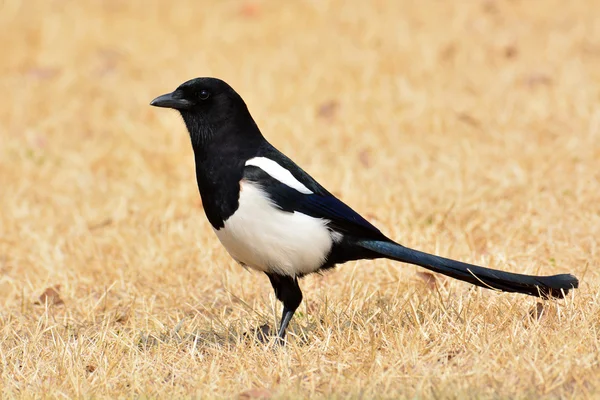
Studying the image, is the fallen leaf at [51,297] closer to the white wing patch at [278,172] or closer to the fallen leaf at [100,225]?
the fallen leaf at [100,225]

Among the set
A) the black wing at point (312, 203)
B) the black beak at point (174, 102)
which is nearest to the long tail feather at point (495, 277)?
the black wing at point (312, 203)

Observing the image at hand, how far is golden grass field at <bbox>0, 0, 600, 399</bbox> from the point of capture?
339 cm

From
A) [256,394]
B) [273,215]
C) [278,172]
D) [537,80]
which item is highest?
[537,80]

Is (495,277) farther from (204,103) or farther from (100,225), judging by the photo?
(100,225)

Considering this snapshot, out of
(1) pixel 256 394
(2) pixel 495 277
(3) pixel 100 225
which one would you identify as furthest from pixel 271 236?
(3) pixel 100 225

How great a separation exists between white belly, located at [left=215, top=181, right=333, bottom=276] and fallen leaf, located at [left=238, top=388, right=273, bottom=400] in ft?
2.03

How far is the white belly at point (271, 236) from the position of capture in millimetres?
3576

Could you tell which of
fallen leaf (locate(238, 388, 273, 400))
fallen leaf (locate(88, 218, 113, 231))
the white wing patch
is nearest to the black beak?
the white wing patch

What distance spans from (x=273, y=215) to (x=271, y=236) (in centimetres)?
8

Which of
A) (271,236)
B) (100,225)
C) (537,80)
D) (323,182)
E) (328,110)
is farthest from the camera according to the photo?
(537,80)

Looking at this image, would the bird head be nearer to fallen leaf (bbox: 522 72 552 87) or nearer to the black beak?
the black beak

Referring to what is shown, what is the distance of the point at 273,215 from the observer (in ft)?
11.8

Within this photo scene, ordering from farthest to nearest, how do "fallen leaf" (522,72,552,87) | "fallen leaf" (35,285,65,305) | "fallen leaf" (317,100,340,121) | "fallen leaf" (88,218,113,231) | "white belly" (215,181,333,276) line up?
"fallen leaf" (522,72,552,87) → "fallen leaf" (317,100,340,121) → "fallen leaf" (88,218,113,231) → "fallen leaf" (35,285,65,305) → "white belly" (215,181,333,276)

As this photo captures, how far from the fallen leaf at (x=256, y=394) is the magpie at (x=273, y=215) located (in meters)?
0.50
